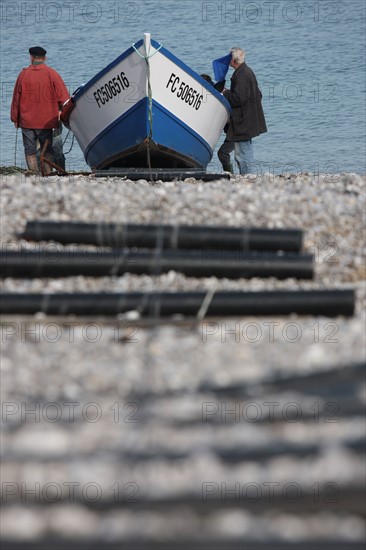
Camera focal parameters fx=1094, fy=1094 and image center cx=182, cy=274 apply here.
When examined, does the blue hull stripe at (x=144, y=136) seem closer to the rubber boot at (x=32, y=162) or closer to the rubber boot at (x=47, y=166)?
the rubber boot at (x=47, y=166)

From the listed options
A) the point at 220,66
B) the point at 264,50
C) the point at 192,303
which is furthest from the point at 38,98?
the point at 264,50

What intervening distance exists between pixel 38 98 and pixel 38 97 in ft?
0.04

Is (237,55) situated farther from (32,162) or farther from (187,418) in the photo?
(187,418)

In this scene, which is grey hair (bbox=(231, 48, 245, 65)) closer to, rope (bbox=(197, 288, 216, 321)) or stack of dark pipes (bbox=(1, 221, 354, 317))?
stack of dark pipes (bbox=(1, 221, 354, 317))

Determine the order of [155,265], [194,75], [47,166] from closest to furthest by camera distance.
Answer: [155,265] < [194,75] < [47,166]

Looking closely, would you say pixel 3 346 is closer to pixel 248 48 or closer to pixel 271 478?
pixel 271 478

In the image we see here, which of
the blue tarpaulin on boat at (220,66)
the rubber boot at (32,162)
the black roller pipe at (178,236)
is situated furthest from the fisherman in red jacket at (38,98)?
the black roller pipe at (178,236)

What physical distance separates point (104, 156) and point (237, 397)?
970cm

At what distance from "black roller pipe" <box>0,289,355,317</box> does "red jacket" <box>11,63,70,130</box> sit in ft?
24.9

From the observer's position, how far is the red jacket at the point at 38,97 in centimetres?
1405

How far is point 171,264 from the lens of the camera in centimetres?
752

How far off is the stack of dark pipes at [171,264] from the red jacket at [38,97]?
632 centimetres

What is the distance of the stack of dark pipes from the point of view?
682cm

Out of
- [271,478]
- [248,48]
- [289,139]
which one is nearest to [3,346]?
[271,478]
